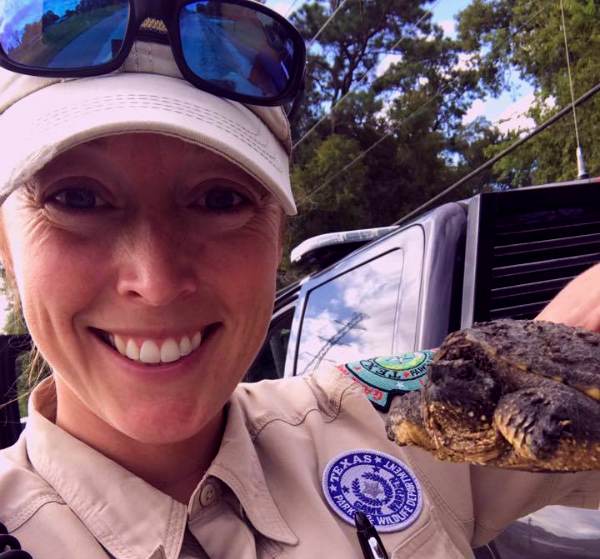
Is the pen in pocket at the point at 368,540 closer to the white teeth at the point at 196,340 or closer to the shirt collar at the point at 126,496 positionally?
the shirt collar at the point at 126,496

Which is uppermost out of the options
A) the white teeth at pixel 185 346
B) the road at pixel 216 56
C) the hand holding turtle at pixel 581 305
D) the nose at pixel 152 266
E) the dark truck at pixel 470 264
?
the dark truck at pixel 470 264

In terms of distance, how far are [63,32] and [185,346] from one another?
0.68m

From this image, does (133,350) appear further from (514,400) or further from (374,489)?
(514,400)

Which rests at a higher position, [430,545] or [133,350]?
[133,350]

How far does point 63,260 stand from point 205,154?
346mm

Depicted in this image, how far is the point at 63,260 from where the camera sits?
1.25 meters

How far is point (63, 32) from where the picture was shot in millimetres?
1325

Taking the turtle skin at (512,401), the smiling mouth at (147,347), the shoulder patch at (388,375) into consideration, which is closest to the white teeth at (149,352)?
the smiling mouth at (147,347)

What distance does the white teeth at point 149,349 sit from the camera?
130cm

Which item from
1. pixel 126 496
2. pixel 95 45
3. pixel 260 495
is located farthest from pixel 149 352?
pixel 95 45

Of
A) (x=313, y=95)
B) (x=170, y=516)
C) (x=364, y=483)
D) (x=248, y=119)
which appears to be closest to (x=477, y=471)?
(x=364, y=483)

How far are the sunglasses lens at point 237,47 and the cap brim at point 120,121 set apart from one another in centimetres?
7

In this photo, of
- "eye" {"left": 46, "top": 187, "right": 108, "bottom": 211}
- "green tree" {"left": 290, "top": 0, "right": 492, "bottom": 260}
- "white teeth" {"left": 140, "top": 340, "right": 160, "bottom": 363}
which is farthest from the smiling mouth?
"green tree" {"left": 290, "top": 0, "right": 492, "bottom": 260}

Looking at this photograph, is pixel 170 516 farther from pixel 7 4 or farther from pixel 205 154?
pixel 7 4
